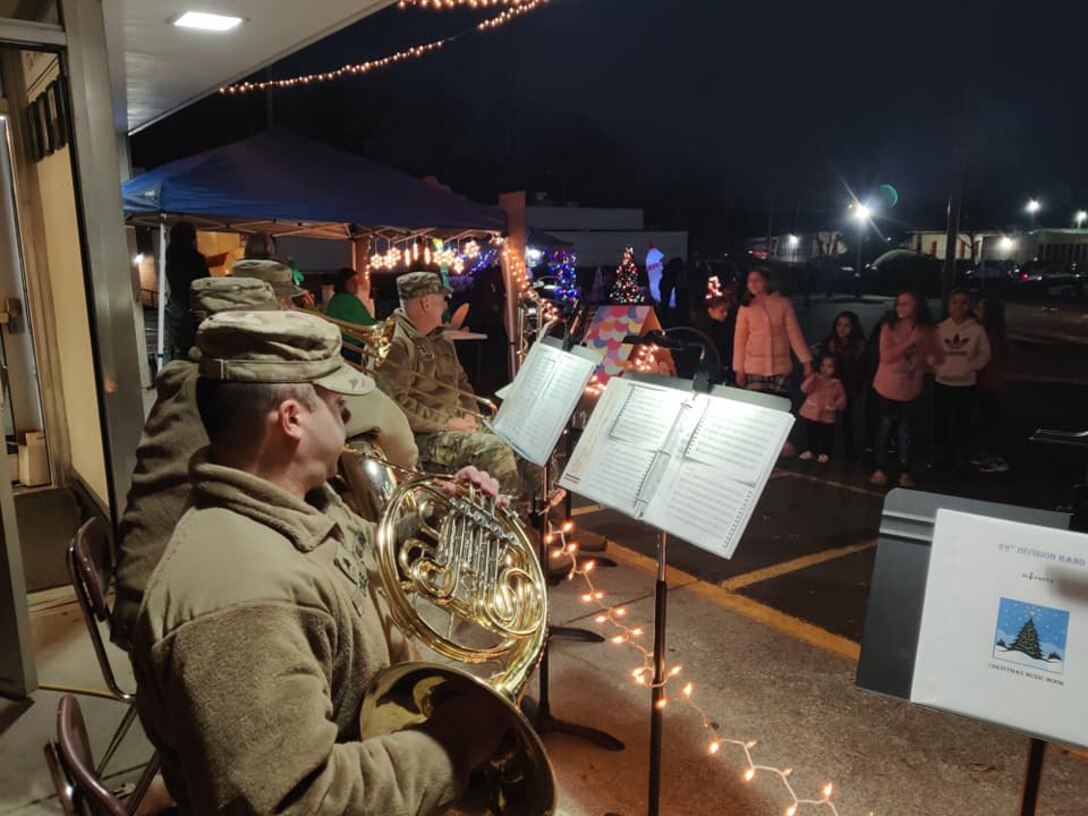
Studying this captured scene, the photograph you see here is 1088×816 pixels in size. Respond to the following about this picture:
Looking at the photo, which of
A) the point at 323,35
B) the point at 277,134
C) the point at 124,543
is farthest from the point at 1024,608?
the point at 277,134

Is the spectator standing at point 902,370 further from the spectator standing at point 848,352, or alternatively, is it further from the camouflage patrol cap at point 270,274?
the camouflage patrol cap at point 270,274

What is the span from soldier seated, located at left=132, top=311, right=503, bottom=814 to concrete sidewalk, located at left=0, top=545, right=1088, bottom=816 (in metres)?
1.83

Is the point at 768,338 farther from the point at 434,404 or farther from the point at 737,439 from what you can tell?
the point at 737,439

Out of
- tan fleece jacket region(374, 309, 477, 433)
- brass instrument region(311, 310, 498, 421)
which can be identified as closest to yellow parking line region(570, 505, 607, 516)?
brass instrument region(311, 310, 498, 421)

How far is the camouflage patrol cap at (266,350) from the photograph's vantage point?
1493 mm

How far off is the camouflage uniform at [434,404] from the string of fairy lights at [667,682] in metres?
0.58

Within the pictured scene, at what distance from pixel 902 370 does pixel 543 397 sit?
187 inches

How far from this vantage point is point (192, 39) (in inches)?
227

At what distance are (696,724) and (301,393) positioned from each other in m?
2.63

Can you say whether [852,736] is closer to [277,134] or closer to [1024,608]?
[1024,608]

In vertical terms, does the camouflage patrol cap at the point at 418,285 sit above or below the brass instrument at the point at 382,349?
above

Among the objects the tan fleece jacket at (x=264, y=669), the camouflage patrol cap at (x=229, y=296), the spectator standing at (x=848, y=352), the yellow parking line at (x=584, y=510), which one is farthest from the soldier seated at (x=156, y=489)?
the spectator standing at (x=848, y=352)

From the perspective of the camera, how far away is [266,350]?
1.51 m

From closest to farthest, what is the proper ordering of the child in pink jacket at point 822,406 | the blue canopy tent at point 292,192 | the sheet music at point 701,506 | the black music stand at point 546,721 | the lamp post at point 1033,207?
the sheet music at point 701,506 < the black music stand at point 546,721 < the blue canopy tent at point 292,192 < the child in pink jacket at point 822,406 < the lamp post at point 1033,207
